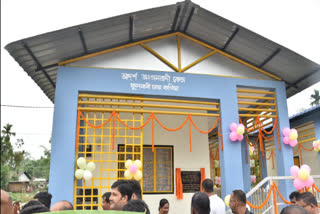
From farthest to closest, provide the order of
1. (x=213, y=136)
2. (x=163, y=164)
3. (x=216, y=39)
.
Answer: (x=213, y=136) < (x=163, y=164) < (x=216, y=39)

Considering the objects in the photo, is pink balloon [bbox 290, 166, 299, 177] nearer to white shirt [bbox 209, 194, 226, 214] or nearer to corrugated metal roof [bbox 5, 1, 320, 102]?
corrugated metal roof [bbox 5, 1, 320, 102]

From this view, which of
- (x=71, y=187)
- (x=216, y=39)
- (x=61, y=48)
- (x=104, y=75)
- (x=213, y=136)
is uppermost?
(x=216, y=39)

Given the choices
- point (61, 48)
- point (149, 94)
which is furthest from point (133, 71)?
point (61, 48)

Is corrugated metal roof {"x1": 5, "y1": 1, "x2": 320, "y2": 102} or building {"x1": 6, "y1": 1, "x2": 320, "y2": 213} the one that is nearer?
corrugated metal roof {"x1": 5, "y1": 1, "x2": 320, "y2": 102}

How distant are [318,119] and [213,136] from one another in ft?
12.0

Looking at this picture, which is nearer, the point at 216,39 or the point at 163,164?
the point at 216,39

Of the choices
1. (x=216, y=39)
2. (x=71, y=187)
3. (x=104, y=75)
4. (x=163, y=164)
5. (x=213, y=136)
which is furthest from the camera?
(x=213, y=136)

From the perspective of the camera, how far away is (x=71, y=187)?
18.0 ft

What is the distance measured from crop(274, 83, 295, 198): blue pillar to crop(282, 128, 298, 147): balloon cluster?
10cm

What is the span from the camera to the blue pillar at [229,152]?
6180mm

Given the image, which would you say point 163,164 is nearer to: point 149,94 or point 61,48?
point 149,94

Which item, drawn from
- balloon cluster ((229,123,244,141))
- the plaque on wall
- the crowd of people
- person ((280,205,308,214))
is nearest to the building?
balloon cluster ((229,123,244,141))

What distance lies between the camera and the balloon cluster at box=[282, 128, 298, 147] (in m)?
6.49

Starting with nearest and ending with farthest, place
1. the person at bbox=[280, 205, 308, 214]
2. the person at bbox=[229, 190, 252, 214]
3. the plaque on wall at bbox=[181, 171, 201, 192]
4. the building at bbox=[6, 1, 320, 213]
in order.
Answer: the person at bbox=[280, 205, 308, 214]
the person at bbox=[229, 190, 252, 214]
the building at bbox=[6, 1, 320, 213]
the plaque on wall at bbox=[181, 171, 201, 192]
